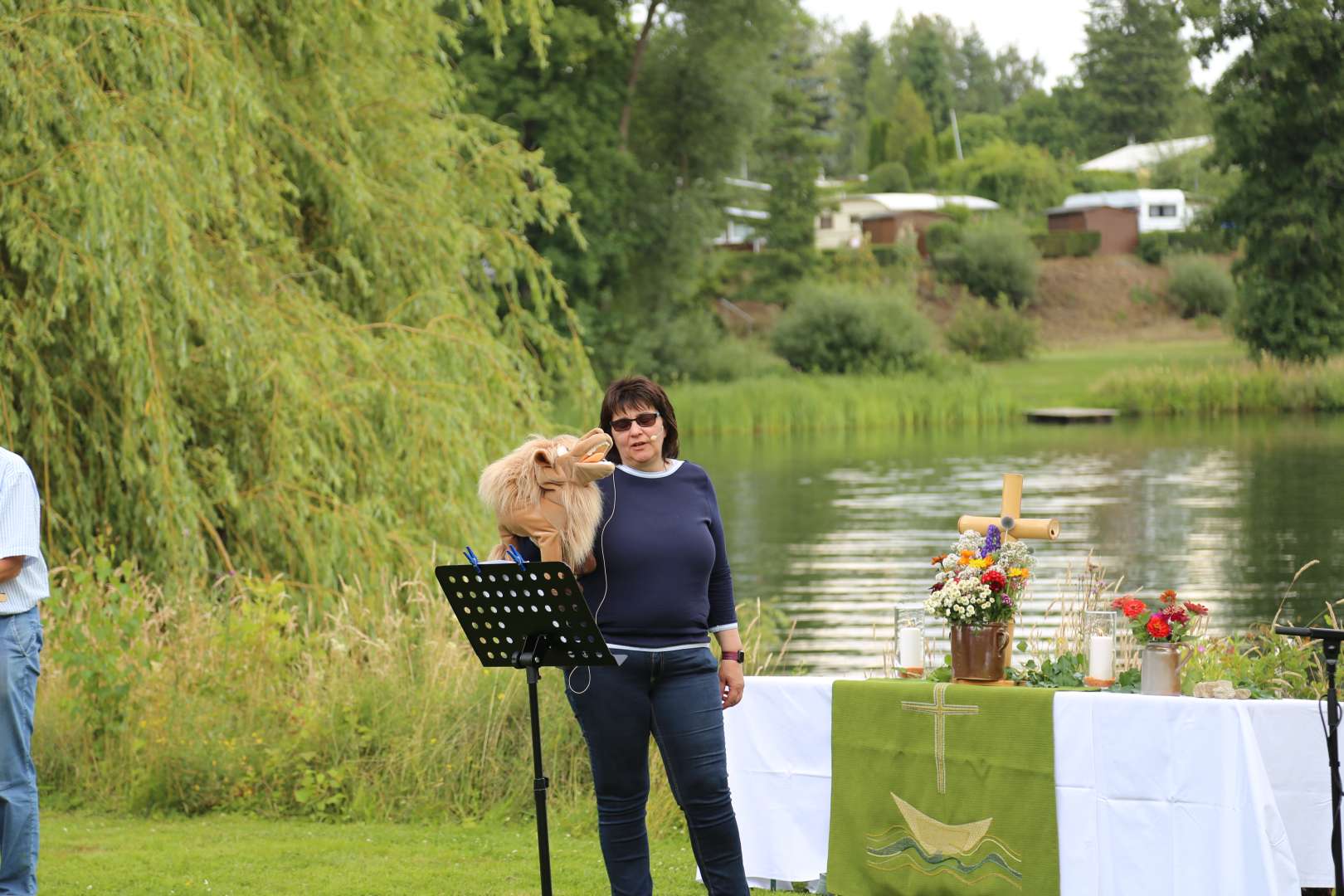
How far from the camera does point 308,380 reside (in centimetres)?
1035

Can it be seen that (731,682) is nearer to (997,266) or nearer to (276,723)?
(276,723)

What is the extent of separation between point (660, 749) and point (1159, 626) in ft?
5.19

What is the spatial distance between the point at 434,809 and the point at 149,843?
1.23 m

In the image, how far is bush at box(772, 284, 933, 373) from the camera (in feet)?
155

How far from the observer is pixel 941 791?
5480 mm

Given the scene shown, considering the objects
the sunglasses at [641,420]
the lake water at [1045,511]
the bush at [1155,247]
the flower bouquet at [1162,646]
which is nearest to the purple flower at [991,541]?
the flower bouquet at [1162,646]

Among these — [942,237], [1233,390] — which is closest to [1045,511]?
[1233,390]

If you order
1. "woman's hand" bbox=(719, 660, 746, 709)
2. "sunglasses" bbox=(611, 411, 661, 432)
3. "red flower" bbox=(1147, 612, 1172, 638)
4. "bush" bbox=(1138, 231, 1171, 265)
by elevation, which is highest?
"bush" bbox=(1138, 231, 1171, 265)

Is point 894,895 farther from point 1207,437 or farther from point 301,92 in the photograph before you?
point 1207,437

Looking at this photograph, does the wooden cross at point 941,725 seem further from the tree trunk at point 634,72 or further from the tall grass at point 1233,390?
the tall grass at point 1233,390

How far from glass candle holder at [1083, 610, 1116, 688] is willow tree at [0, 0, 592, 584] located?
5.56 meters

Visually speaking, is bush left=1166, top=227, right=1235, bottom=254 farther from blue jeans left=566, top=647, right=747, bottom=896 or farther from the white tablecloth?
blue jeans left=566, top=647, right=747, bottom=896

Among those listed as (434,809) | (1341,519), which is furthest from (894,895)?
(1341,519)

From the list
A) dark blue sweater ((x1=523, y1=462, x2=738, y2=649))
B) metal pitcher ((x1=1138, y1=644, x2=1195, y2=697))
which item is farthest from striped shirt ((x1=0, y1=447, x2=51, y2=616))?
metal pitcher ((x1=1138, y1=644, x2=1195, y2=697))
